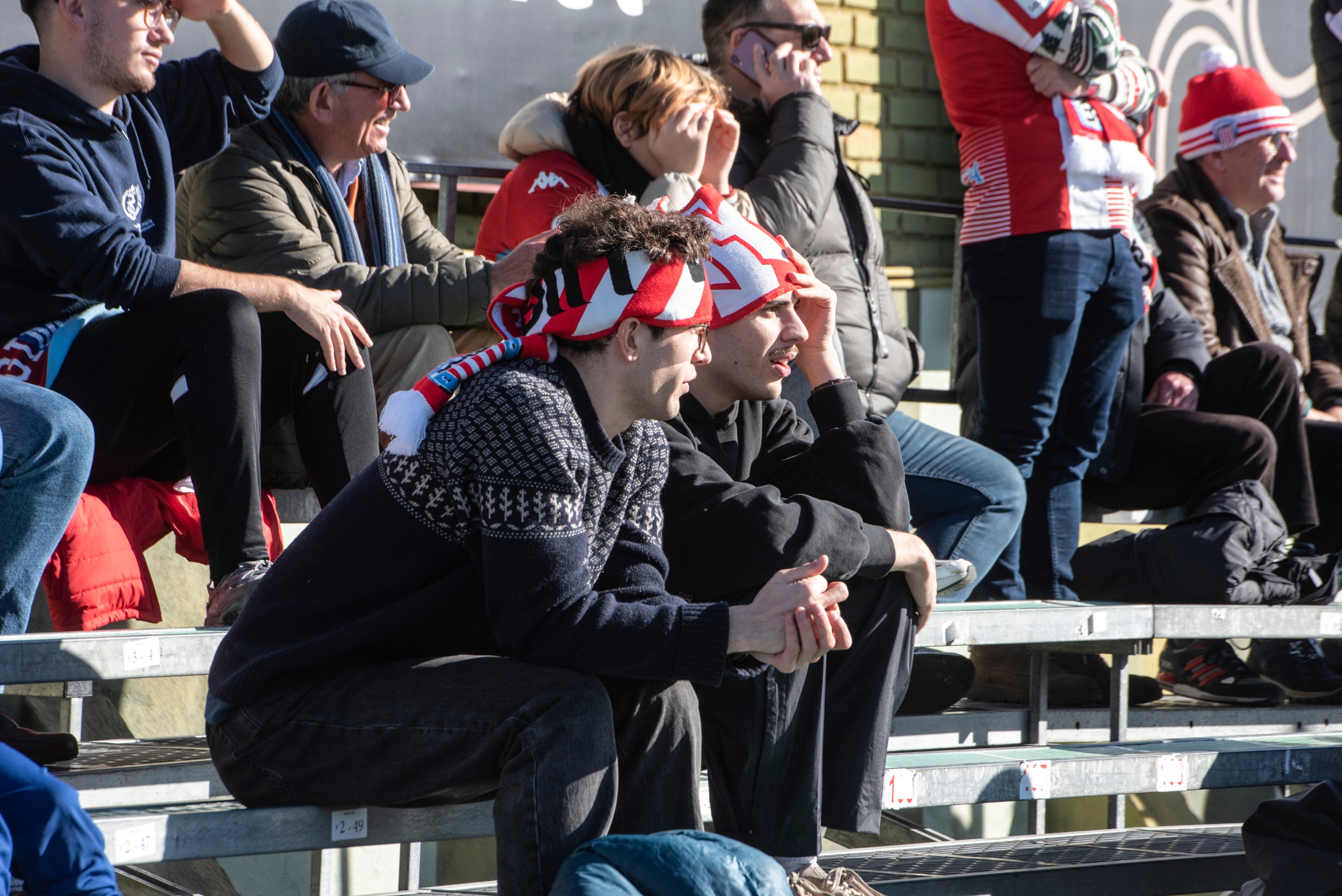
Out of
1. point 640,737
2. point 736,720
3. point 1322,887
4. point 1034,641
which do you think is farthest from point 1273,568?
point 640,737

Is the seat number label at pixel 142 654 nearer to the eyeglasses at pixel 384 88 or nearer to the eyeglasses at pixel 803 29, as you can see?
the eyeglasses at pixel 384 88

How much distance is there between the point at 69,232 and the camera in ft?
7.57

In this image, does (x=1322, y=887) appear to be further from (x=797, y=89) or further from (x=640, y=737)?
(x=797, y=89)

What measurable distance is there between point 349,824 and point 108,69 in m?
1.39

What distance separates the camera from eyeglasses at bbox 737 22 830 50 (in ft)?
11.1

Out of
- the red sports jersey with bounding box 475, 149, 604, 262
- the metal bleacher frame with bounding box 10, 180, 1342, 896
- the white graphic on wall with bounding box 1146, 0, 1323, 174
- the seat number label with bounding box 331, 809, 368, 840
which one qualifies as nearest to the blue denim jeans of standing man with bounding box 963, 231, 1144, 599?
the metal bleacher frame with bounding box 10, 180, 1342, 896

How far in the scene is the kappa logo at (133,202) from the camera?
2.52 meters

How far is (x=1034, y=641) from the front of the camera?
2.78 meters

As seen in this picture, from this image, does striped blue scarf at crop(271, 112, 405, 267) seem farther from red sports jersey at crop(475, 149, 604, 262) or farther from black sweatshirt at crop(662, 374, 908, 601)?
black sweatshirt at crop(662, 374, 908, 601)

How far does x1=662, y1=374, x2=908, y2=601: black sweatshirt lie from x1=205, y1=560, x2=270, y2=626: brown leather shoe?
0.68 meters

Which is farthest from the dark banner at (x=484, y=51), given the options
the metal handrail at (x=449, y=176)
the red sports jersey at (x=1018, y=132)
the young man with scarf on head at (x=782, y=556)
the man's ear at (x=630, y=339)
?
the man's ear at (x=630, y=339)

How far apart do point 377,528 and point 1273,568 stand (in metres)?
2.43

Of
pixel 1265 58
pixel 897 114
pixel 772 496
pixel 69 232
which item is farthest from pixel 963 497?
pixel 1265 58

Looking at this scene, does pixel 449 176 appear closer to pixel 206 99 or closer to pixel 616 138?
pixel 616 138
